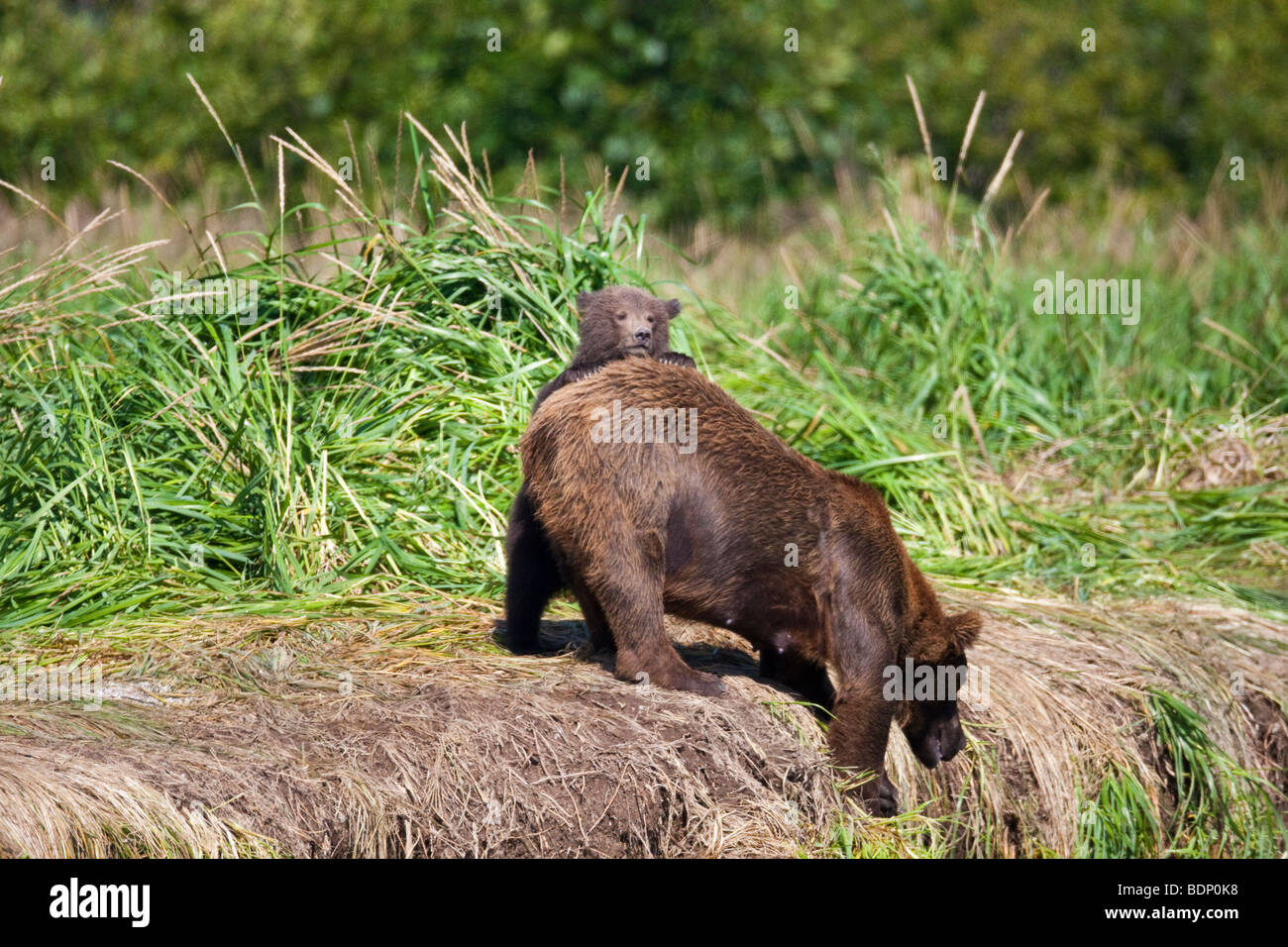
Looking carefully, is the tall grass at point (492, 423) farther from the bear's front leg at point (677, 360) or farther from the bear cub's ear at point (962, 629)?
the bear's front leg at point (677, 360)

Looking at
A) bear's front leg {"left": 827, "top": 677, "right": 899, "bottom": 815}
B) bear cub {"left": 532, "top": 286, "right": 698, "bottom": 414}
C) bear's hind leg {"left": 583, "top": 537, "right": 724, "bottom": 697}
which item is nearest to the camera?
bear's hind leg {"left": 583, "top": 537, "right": 724, "bottom": 697}

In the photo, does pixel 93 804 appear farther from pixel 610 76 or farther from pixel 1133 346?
pixel 610 76

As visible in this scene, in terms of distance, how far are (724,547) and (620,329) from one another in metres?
1.14

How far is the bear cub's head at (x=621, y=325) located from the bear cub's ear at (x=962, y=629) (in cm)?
151

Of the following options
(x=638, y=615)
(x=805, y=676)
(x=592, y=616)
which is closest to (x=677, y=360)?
(x=592, y=616)

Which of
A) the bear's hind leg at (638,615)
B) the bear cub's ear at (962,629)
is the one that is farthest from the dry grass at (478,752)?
the bear cub's ear at (962,629)

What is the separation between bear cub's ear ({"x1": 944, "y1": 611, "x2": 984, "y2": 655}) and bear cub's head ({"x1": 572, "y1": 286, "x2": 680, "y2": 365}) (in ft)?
4.96

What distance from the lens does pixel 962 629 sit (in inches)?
227

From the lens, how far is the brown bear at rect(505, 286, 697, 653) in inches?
223

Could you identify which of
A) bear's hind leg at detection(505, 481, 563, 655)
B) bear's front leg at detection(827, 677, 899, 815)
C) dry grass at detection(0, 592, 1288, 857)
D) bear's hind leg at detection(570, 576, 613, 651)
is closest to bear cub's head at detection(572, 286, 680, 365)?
bear's hind leg at detection(505, 481, 563, 655)

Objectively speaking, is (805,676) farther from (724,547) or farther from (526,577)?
(526,577)

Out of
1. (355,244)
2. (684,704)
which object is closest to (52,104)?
(355,244)

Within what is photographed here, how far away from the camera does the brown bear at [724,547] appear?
5.15 metres

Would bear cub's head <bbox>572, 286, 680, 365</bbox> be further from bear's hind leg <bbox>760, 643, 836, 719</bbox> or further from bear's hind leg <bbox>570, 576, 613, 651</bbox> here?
bear's hind leg <bbox>760, 643, 836, 719</bbox>
